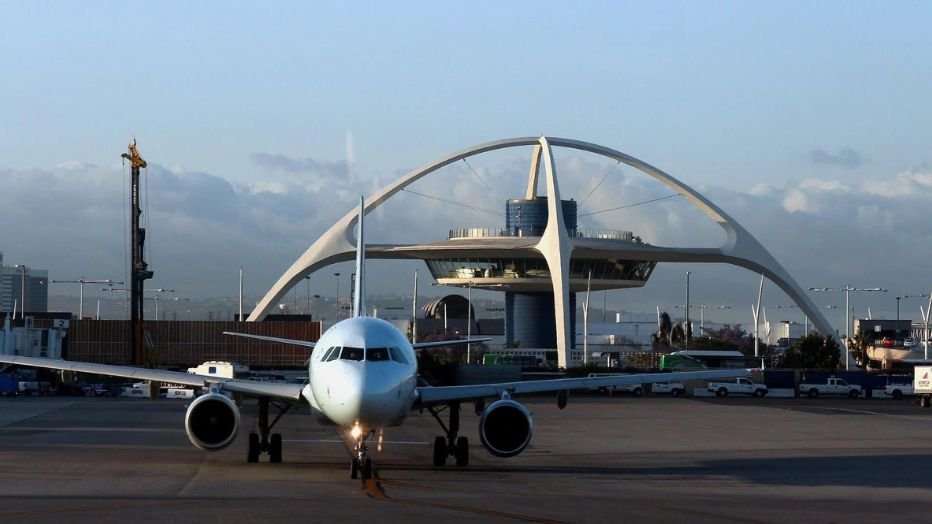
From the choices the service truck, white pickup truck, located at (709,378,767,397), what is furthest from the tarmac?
white pickup truck, located at (709,378,767,397)

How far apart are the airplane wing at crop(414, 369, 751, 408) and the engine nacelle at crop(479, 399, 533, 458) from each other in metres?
0.86

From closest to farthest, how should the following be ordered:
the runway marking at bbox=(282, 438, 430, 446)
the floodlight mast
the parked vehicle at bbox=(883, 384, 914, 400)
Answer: the runway marking at bbox=(282, 438, 430, 446) < the parked vehicle at bbox=(883, 384, 914, 400) < the floodlight mast

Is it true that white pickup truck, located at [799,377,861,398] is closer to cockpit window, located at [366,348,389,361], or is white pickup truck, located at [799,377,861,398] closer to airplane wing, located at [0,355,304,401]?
airplane wing, located at [0,355,304,401]

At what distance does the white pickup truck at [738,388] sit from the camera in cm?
8044

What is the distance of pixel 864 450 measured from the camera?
32531 millimetres

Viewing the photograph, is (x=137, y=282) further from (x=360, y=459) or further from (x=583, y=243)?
(x=360, y=459)

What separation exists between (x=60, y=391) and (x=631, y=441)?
5322cm

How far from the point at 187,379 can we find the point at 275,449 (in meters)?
2.27

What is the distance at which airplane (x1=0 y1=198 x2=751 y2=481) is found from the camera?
2186 cm

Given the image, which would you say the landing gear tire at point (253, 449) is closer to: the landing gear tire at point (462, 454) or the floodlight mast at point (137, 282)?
the landing gear tire at point (462, 454)

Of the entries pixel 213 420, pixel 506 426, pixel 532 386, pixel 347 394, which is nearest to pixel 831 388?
pixel 532 386

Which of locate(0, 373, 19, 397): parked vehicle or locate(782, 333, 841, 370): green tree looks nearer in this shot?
locate(0, 373, 19, 397): parked vehicle

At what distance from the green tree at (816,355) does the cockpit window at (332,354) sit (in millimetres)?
102237

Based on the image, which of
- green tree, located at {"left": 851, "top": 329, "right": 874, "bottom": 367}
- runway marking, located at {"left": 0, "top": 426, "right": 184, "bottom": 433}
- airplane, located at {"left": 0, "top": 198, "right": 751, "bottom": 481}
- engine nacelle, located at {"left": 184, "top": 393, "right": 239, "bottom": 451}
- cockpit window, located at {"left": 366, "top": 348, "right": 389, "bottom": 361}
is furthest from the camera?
green tree, located at {"left": 851, "top": 329, "right": 874, "bottom": 367}
